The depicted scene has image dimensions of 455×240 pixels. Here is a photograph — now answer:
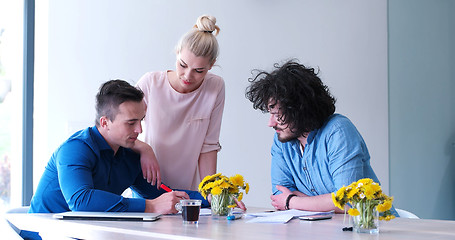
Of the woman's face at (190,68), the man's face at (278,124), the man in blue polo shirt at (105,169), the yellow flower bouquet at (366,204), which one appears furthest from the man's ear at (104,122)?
the yellow flower bouquet at (366,204)

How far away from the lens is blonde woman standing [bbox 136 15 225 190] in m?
2.48

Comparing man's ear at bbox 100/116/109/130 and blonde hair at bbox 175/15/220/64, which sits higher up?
blonde hair at bbox 175/15/220/64

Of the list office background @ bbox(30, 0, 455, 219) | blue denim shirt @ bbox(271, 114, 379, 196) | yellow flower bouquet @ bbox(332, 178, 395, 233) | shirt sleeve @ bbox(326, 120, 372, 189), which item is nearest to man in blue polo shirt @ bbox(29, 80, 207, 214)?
blue denim shirt @ bbox(271, 114, 379, 196)

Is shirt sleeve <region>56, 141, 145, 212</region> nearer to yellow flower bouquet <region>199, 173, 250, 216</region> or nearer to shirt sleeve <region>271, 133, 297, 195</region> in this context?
yellow flower bouquet <region>199, 173, 250, 216</region>

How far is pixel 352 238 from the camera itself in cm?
139

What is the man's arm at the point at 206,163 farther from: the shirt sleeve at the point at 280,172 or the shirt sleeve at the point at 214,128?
the shirt sleeve at the point at 280,172

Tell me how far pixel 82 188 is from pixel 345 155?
0.99 meters

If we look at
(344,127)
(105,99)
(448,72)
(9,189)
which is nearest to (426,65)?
(448,72)

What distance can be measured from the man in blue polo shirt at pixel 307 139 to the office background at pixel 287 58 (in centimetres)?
149

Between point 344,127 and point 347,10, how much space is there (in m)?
2.77

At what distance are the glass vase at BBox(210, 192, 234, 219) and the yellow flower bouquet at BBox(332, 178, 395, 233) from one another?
0.49 metres

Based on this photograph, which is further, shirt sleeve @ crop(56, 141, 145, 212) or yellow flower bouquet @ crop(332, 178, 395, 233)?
shirt sleeve @ crop(56, 141, 145, 212)

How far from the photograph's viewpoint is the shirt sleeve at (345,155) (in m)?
2.04

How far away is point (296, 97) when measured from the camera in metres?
2.21
